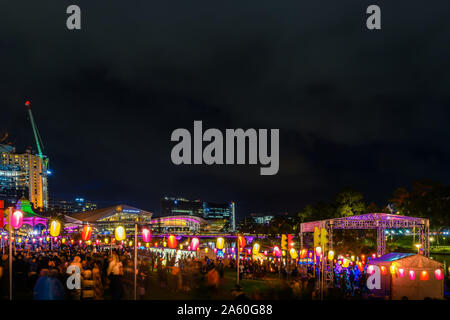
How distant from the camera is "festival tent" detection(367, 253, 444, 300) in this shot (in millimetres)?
15211

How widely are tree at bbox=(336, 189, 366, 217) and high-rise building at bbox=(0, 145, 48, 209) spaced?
402 feet

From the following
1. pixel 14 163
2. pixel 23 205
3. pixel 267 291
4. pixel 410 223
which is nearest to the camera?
pixel 267 291

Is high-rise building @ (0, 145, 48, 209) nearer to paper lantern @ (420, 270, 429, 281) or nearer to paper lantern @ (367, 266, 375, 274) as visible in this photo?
paper lantern @ (367, 266, 375, 274)

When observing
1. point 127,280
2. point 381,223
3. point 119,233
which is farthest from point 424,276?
point 119,233

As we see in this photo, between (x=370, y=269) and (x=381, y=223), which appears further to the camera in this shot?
(x=381, y=223)

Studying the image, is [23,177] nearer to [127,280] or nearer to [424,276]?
[127,280]

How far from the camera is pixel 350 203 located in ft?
123

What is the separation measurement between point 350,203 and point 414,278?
73.7 feet

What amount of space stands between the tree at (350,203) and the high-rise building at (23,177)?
122m

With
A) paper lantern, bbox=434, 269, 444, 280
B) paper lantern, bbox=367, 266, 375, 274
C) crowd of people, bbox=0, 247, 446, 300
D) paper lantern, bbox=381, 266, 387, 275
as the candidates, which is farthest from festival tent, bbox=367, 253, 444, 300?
crowd of people, bbox=0, 247, 446, 300

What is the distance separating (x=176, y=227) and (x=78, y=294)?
364ft
